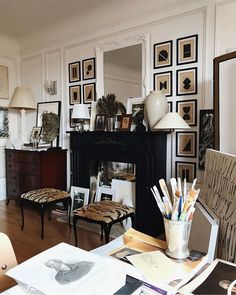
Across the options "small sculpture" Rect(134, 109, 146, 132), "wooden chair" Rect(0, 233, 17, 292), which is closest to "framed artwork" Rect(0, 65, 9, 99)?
"small sculpture" Rect(134, 109, 146, 132)

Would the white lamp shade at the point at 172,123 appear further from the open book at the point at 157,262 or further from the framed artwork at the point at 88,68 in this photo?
the open book at the point at 157,262

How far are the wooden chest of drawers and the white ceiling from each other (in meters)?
1.90

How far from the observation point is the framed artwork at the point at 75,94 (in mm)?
3957

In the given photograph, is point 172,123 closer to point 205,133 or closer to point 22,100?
point 205,133

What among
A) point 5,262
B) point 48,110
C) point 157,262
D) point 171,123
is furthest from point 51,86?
point 157,262

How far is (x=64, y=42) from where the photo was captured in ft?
13.4

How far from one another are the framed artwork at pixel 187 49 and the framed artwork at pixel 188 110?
0.44 meters

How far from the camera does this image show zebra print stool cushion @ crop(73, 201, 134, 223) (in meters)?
2.54

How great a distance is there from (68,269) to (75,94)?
3.49 meters

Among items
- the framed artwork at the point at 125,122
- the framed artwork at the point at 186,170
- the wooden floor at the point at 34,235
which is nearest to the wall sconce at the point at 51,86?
the framed artwork at the point at 125,122

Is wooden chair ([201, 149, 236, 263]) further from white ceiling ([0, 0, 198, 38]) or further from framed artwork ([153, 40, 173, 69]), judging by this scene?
white ceiling ([0, 0, 198, 38])

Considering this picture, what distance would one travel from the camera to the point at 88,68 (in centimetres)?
380

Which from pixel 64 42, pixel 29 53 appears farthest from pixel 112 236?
pixel 29 53

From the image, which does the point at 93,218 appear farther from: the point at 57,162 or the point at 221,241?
the point at 57,162
